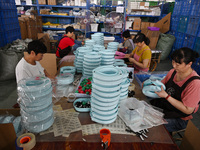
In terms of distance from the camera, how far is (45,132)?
3.72 feet

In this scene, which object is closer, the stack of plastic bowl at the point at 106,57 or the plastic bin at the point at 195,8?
the stack of plastic bowl at the point at 106,57

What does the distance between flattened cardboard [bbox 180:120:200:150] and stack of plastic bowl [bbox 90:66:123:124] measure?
2.06 ft

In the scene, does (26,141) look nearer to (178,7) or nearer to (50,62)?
(50,62)

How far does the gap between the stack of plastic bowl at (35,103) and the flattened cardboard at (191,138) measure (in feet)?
3.81

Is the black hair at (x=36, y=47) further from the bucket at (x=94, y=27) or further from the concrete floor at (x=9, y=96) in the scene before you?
the bucket at (x=94, y=27)

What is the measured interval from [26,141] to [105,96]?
655 millimetres

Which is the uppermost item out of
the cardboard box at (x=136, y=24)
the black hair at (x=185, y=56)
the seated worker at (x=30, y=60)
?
the cardboard box at (x=136, y=24)

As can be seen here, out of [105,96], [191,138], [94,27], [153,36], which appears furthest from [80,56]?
[153,36]

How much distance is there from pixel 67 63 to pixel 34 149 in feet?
6.09

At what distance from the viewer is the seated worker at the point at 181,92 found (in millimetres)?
1430

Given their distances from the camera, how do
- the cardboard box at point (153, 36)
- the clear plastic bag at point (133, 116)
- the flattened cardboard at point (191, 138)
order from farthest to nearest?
the cardboard box at point (153, 36), the clear plastic bag at point (133, 116), the flattened cardboard at point (191, 138)

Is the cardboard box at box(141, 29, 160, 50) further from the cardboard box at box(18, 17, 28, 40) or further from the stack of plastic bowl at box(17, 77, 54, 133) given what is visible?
the stack of plastic bowl at box(17, 77, 54, 133)

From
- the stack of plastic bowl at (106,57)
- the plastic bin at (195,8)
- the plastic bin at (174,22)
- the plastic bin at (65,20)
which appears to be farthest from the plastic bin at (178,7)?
the stack of plastic bowl at (106,57)

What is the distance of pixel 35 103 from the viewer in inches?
41.1
